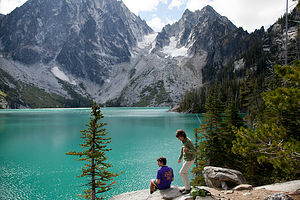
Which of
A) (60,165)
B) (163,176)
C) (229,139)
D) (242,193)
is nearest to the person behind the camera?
(242,193)

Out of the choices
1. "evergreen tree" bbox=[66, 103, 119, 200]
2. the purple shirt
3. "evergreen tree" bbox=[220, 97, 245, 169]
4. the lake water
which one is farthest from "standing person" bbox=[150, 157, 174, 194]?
the lake water

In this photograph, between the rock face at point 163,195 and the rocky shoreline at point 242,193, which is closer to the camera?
the rocky shoreline at point 242,193

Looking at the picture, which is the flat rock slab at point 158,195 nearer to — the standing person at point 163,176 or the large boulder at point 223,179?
the standing person at point 163,176

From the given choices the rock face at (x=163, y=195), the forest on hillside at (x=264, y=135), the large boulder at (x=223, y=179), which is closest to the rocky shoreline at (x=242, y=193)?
the rock face at (x=163, y=195)

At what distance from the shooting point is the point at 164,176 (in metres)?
10.9

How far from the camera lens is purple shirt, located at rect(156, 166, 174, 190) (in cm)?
1066

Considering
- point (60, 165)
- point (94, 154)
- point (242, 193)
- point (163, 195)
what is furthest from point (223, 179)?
point (60, 165)

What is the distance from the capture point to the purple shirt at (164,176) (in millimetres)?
10665

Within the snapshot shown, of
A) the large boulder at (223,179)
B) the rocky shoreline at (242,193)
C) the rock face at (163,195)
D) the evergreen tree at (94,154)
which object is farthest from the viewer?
the evergreen tree at (94,154)

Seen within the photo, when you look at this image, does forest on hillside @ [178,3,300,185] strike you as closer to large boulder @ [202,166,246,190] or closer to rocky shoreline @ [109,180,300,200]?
rocky shoreline @ [109,180,300,200]

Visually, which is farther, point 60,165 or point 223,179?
point 60,165

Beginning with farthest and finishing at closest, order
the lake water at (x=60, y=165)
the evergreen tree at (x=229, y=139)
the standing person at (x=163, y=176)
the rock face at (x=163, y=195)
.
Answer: the lake water at (x=60, y=165) → the evergreen tree at (x=229, y=139) → the standing person at (x=163, y=176) → the rock face at (x=163, y=195)

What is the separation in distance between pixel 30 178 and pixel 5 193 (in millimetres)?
4550

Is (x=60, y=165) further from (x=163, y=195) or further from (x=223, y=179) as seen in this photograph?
(x=223, y=179)
